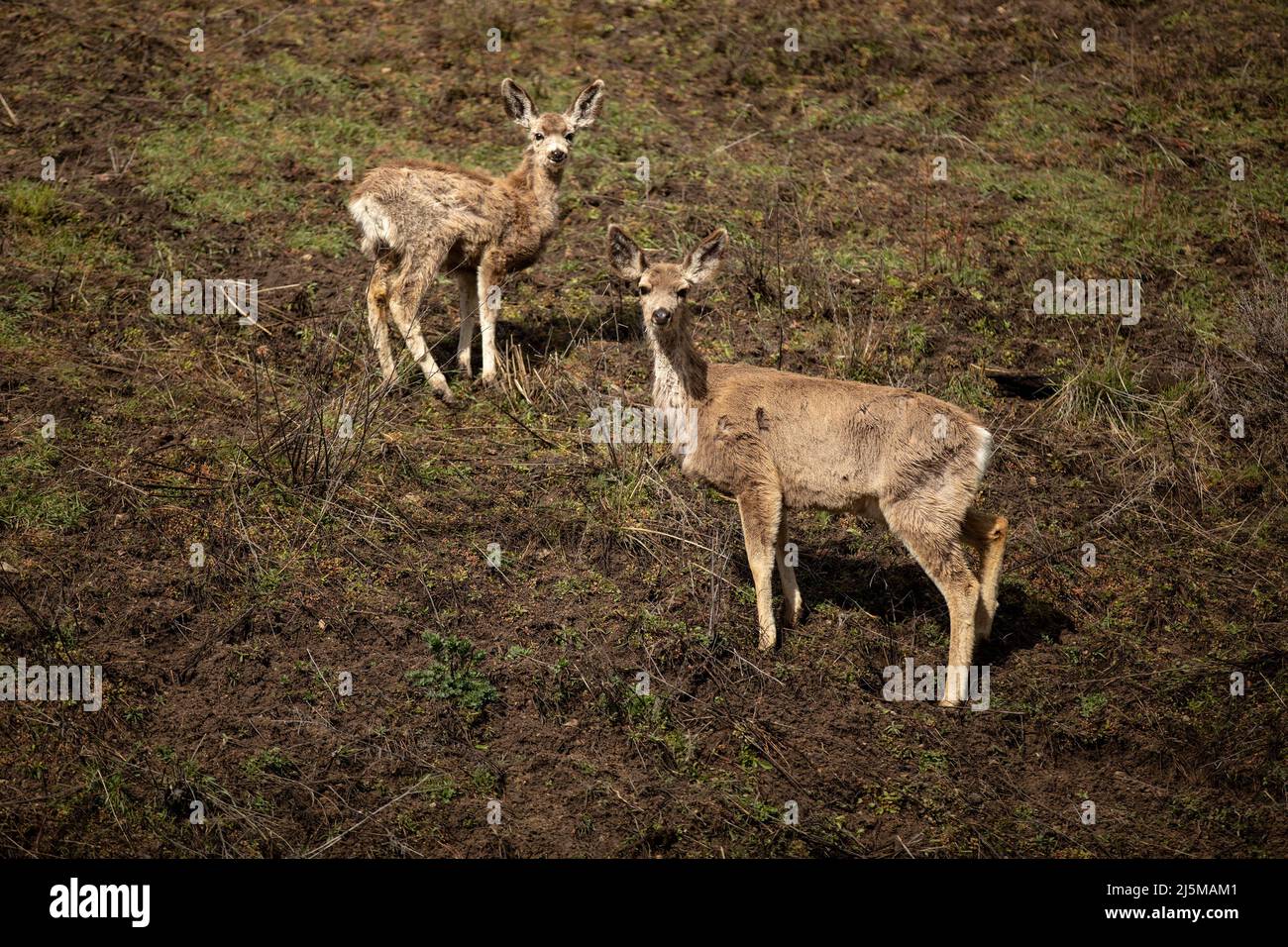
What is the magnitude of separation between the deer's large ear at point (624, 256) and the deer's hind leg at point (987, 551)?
3.25 metres

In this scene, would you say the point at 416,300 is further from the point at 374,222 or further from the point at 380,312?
the point at 374,222

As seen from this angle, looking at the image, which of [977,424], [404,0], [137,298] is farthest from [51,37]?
[977,424]

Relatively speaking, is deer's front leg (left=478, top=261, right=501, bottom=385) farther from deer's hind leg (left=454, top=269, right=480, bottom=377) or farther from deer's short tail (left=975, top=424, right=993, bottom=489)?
deer's short tail (left=975, top=424, right=993, bottom=489)

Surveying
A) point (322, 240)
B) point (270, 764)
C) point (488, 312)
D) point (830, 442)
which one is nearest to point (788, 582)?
point (830, 442)

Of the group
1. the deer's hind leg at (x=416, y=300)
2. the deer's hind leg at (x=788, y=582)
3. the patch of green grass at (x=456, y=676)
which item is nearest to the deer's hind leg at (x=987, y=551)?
the deer's hind leg at (x=788, y=582)

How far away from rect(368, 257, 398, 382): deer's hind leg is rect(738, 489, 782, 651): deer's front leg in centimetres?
387

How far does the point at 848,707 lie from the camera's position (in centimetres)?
865

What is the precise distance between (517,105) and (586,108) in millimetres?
738

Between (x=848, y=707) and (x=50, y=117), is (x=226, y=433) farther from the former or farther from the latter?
(x=50, y=117)

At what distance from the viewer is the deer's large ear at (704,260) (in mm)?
9602

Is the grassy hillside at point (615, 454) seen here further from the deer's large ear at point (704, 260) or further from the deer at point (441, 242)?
the deer's large ear at point (704, 260)

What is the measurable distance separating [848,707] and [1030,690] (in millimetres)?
1372

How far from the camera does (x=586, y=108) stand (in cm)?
1295

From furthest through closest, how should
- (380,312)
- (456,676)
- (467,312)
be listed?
(467,312)
(380,312)
(456,676)
